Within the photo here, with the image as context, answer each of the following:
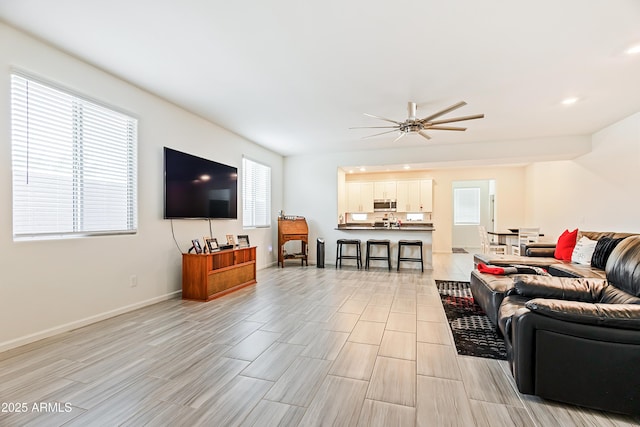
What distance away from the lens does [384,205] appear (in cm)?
874

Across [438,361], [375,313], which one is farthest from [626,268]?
[375,313]

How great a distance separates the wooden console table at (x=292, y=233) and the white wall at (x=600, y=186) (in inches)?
223

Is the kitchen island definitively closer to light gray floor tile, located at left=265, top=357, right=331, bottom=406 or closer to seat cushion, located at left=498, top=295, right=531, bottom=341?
seat cushion, located at left=498, top=295, right=531, bottom=341

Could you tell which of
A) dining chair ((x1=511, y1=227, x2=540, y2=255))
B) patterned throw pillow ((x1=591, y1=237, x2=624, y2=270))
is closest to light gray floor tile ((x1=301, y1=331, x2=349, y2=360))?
patterned throw pillow ((x1=591, y1=237, x2=624, y2=270))

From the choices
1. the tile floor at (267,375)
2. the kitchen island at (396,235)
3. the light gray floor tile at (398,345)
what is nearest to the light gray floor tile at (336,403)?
the tile floor at (267,375)

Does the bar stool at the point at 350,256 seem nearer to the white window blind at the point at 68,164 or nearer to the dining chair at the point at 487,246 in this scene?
the dining chair at the point at 487,246

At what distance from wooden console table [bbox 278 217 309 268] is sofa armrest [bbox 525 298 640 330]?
5448 millimetres

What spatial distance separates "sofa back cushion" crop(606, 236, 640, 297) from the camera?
2.11 m

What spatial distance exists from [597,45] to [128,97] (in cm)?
505

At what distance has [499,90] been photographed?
12.1ft

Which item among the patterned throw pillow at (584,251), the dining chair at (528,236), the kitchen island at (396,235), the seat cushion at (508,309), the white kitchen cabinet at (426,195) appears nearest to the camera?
the seat cushion at (508,309)

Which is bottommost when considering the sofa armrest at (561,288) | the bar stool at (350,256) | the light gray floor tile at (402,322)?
the light gray floor tile at (402,322)

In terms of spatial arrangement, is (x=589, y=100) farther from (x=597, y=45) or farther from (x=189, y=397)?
(x=189, y=397)

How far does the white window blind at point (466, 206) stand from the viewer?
37.2 feet
